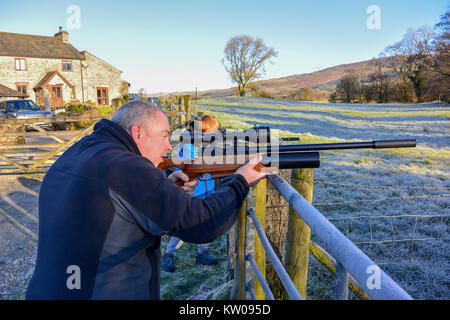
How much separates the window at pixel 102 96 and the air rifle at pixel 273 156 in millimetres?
43582

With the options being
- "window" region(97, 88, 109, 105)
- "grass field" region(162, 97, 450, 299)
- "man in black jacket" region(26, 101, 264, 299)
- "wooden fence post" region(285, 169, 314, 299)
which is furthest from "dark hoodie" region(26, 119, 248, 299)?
"window" region(97, 88, 109, 105)

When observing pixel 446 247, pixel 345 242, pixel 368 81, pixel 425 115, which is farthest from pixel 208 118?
pixel 368 81

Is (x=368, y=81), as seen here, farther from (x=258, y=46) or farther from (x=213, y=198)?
(x=213, y=198)

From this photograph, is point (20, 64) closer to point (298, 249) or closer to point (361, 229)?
point (361, 229)

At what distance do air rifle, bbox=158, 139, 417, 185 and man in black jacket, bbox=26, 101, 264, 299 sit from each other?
1.60ft

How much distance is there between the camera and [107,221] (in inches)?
63.6

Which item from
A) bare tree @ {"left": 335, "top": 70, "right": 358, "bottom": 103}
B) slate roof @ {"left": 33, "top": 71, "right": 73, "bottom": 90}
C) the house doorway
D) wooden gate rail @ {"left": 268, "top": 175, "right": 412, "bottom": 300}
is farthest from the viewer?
bare tree @ {"left": 335, "top": 70, "right": 358, "bottom": 103}

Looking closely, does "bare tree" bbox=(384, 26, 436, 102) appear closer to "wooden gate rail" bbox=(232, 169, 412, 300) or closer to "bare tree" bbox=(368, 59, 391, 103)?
"bare tree" bbox=(368, 59, 391, 103)

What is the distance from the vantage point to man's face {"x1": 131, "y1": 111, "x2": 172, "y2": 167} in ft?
6.59

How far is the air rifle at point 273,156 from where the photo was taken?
2.16 metres

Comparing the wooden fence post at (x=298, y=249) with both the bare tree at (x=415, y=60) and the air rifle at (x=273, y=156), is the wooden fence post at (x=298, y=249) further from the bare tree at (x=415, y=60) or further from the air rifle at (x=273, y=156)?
the bare tree at (x=415, y=60)

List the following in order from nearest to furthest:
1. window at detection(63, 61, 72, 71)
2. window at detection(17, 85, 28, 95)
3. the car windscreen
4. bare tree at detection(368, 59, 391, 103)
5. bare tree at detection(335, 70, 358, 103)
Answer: the car windscreen → window at detection(17, 85, 28, 95) → window at detection(63, 61, 72, 71) → bare tree at detection(368, 59, 391, 103) → bare tree at detection(335, 70, 358, 103)

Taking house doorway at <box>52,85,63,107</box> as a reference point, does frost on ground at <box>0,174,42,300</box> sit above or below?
below

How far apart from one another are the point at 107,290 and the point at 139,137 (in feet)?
3.01
